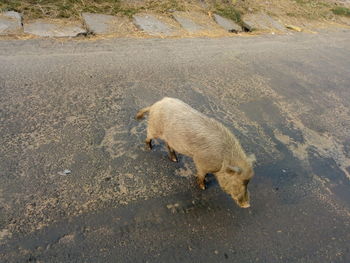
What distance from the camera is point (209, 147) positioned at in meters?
3.38

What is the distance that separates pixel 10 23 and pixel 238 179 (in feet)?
19.5

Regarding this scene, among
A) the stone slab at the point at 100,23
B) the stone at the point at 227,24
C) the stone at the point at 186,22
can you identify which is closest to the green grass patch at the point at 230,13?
the stone at the point at 227,24

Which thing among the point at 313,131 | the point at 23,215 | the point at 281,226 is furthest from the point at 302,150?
the point at 23,215

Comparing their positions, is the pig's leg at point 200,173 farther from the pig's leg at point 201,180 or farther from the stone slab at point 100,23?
the stone slab at point 100,23

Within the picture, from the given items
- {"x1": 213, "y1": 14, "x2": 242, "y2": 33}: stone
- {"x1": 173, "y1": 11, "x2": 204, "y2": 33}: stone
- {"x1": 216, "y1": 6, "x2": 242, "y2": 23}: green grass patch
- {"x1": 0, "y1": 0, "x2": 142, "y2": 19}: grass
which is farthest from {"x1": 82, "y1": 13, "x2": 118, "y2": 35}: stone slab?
{"x1": 216, "y1": 6, "x2": 242, "y2": 23}: green grass patch

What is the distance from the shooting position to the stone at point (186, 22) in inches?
313

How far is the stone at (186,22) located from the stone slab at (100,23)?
1.73 meters

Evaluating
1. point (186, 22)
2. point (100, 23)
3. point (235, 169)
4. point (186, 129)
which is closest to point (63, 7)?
point (100, 23)

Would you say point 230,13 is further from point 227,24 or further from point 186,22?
point 186,22

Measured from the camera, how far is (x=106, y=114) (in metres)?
4.50

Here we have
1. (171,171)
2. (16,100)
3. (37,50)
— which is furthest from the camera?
(37,50)

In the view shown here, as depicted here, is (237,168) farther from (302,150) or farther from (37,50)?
(37,50)

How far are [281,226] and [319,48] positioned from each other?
22.0ft

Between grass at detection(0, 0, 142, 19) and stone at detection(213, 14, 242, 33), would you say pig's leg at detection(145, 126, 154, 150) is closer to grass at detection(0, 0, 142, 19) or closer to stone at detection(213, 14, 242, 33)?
grass at detection(0, 0, 142, 19)
